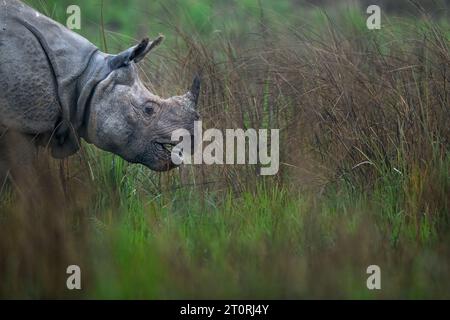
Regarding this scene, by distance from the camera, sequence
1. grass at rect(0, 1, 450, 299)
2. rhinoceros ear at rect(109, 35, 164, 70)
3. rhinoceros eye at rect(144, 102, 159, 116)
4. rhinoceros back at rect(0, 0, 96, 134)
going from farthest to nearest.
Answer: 1. rhinoceros eye at rect(144, 102, 159, 116)
2. rhinoceros ear at rect(109, 35, 164, 70)
3. rhinoceros back at rect(0, 0, 96, 134)
4. grass at rect(0, 1, 450, 299)

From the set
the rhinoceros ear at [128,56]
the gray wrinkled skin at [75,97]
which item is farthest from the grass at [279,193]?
the rhinoceros ear at [128,56]

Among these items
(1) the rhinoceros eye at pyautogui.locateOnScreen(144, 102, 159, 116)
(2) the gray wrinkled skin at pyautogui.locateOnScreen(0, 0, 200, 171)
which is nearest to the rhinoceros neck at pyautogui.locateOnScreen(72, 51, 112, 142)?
(2) the gray wrinkled skin at pyautogui.locateOnScreen(0, 0, 200, 171)

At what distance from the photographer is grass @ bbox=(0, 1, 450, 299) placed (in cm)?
533

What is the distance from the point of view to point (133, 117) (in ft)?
22.3

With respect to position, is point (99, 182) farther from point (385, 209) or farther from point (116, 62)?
point (385, 209)

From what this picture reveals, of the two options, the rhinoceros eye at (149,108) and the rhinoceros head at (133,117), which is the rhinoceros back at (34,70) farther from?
the rhinoceros eye at (149,108)

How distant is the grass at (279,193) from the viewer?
533 centimetres

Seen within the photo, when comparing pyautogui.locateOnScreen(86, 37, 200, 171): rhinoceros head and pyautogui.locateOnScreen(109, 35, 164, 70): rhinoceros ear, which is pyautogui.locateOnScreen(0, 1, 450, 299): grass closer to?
pyautogui.locateOnScreen(86, 37, 200, 171): rhinoceros head

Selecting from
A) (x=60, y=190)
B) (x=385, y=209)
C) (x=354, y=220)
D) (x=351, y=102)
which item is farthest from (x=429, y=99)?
(x=60, y=190)

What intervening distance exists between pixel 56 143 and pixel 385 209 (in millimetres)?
2144

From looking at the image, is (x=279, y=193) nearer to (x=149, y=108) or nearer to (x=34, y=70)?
(x=149, y=108)

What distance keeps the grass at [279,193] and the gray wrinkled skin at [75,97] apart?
258mm

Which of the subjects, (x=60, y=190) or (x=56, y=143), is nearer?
(x=60, y=190)
